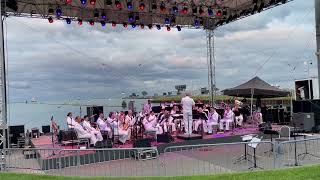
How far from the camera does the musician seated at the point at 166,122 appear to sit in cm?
1767

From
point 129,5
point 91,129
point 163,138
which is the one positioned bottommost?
point 163,138

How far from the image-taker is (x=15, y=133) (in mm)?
18250

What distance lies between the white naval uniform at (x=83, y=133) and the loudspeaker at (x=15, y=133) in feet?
16.2

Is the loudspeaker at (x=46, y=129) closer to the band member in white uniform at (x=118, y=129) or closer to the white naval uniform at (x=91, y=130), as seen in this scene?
the band member in white uniform at (x=118, y=129)

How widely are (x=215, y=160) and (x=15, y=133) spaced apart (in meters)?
10.2

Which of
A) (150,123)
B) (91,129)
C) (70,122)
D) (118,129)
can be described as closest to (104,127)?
(118,129)

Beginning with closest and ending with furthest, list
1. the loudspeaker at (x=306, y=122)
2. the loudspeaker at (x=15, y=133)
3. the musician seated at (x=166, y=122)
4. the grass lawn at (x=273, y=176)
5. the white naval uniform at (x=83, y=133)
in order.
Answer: the grass lawn at (x=273, y=176) < the white naval uniform at (x=83, y=133) < the musician seated at (x=166, y=122) < the loudspeaker at (x=306, y=122) < the loudspeaker at (x=15, y=133)

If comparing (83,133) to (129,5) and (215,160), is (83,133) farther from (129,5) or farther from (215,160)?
(129,5)

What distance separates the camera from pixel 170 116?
59.3ft

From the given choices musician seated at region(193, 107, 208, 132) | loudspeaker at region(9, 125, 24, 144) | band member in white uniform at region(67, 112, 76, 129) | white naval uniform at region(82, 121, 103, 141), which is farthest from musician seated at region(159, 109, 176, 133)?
loudspeaker at region(9, 125, 24, 144)

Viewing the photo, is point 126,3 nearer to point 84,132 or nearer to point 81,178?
point 84,132

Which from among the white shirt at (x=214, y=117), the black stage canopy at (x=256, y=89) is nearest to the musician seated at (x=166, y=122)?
the white shirt at (x=214, y=117)

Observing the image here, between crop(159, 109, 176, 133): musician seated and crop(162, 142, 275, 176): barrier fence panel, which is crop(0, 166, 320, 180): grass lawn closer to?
crop(162, 142, 275, 176): barrier fence panel

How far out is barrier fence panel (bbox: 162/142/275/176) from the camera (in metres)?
10.7
